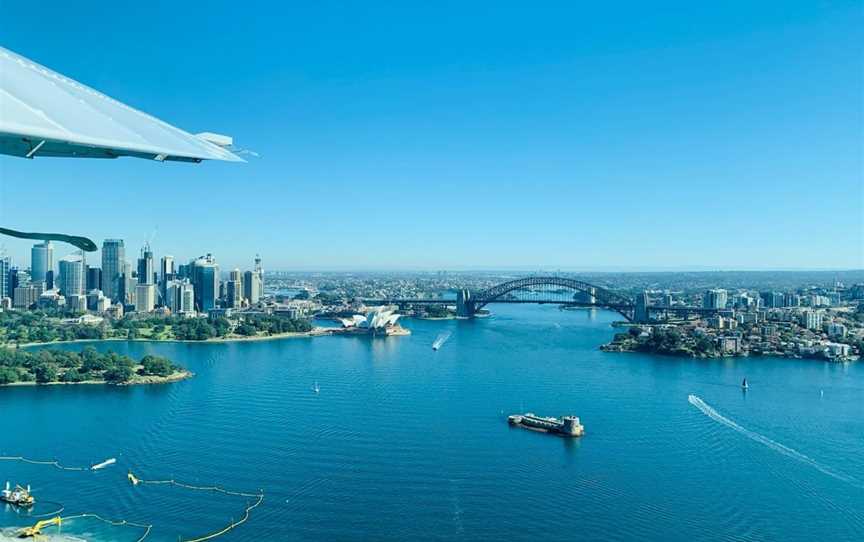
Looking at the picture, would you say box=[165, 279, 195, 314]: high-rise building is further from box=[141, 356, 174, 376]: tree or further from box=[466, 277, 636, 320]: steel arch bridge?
box=[141, 356, 174, 376]: tree

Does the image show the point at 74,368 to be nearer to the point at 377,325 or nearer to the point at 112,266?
the point at 377,325

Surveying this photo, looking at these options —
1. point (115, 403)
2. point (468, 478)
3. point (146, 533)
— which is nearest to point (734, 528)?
point (468, 478)

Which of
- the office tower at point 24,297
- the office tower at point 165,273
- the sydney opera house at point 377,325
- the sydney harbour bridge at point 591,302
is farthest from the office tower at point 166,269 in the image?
the sydney opera house at point 377,325

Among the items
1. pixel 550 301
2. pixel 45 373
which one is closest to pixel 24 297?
pixel 45 373

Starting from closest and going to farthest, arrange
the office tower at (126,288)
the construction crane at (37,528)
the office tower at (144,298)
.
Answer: the construction crane at (37,528) → the office tower at (144,298) → the office tower at (126,288)

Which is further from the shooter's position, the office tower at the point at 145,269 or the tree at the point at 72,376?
the office tower at the point at 145,269

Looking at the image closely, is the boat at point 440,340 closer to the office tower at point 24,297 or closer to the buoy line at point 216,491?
the buoy line at point 216,491

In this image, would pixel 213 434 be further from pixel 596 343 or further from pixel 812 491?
pixel 596 343
